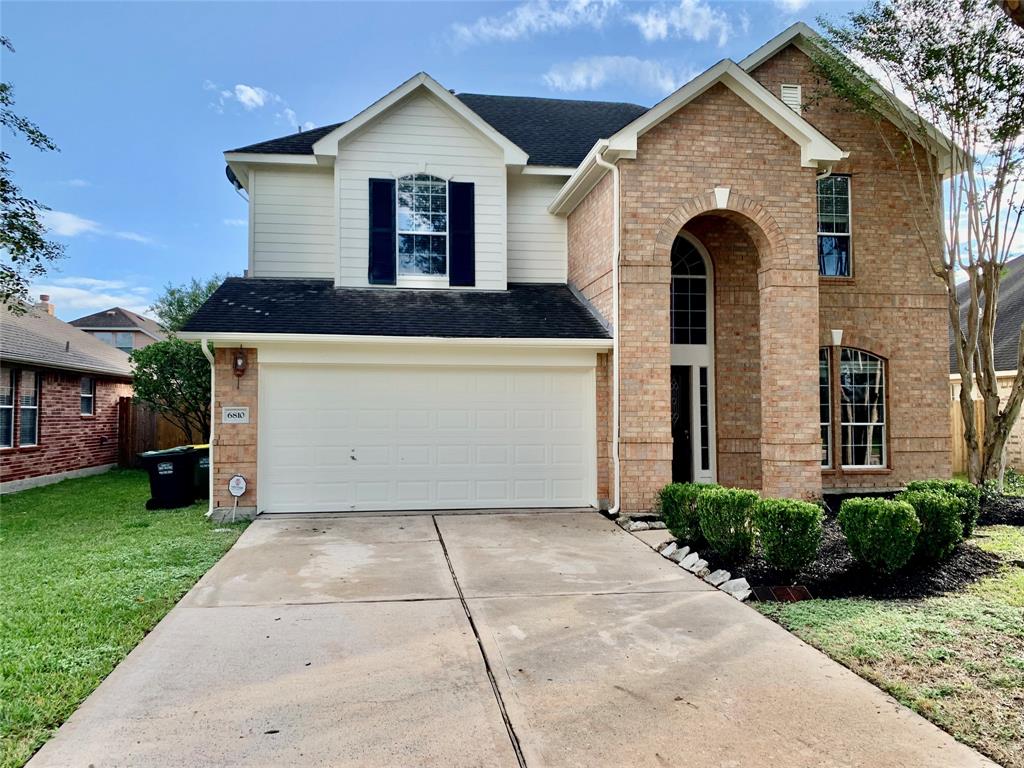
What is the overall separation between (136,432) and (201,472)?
811 cm

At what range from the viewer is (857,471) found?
11.2m

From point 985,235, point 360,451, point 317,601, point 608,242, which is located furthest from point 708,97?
point 317,601

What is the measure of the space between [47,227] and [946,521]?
11773mm

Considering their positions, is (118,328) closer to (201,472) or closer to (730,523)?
(201,472)

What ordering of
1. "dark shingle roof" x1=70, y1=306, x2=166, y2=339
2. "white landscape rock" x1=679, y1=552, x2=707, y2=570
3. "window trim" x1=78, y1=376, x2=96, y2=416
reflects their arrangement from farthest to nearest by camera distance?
"dark shingle roof" x1=70, y1=306, x2=166, y2=339, "window trim" x1=78, y1=376, x2=96, y2=416, "white landscape rock" x1=679, y1=552, x2=707, y2=570

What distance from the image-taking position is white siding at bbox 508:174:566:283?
1189 cm

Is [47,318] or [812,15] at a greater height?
[812,15]

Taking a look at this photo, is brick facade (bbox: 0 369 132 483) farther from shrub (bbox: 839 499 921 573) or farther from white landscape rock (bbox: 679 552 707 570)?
shrub (bbox: 839 499 921 573)

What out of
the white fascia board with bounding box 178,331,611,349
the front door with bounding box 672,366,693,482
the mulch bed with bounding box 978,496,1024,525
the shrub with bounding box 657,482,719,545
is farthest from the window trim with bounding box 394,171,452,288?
the mulch bed with bounding box 978,496,1024,525

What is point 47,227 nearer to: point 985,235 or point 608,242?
point 608,242

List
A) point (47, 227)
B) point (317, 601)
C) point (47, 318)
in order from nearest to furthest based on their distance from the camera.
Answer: point (317, 601) < point (47, 227) < point (47, 318)

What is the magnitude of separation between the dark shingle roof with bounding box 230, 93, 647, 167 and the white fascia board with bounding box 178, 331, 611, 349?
3.85m

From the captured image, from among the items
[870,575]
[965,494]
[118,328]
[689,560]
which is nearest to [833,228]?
[965,494]

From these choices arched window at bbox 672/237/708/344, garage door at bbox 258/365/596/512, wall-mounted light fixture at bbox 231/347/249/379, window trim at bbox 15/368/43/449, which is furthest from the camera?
window trim at bbox 15/368/43/449
